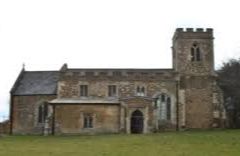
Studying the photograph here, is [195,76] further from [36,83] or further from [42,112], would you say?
[36,83]

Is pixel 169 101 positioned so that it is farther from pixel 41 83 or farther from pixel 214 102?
pixel 41 83

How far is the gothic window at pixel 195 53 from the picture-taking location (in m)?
53.4

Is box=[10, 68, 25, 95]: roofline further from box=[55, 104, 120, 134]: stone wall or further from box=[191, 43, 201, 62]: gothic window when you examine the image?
box=[191, 43, 201, 62]: gothic window

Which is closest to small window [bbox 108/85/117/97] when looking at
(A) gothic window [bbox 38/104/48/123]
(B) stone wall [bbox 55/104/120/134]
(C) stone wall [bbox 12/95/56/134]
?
(B) stone wall [bbox 55/104/120/134]

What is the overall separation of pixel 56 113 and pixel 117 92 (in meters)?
6.71

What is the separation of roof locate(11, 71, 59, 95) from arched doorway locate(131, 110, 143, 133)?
31.1 ft

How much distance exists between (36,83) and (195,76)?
17.3 metres

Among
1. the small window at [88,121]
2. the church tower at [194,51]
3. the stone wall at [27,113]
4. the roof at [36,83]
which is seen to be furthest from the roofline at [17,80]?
the church tower at [194,51]

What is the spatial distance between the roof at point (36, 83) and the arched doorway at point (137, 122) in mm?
9465

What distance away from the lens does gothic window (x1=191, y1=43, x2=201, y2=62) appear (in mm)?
53438

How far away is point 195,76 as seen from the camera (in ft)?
173

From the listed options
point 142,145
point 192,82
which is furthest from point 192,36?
point 142,145

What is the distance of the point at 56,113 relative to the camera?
49.8 metres

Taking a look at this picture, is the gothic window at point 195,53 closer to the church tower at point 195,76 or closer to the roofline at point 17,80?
the church tower at point 195,76
